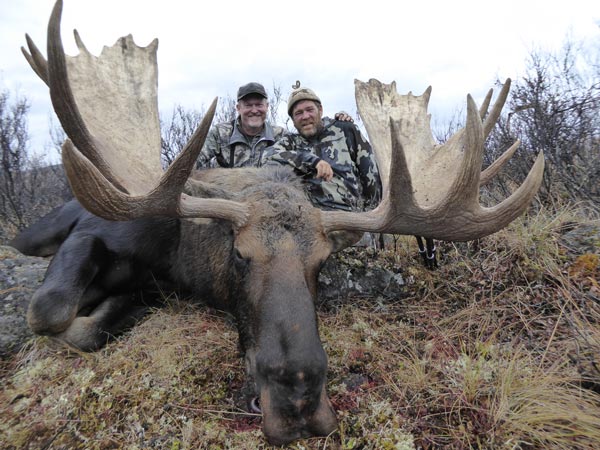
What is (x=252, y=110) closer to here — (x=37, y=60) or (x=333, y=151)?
(x=333, y=151)

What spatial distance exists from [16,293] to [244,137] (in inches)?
158

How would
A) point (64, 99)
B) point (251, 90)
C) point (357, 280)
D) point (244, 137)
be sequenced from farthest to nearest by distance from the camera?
point (244, 137), point (251, 90), point (357, 280), point (64, 99)

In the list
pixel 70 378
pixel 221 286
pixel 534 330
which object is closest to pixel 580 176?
pixel 534 330

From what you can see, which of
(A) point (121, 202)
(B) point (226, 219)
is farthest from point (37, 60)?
(B) point (226, 219)

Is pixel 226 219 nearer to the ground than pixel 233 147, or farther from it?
nearer to the ground

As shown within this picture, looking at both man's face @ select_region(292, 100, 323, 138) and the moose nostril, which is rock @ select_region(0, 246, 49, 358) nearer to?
the moose nostril

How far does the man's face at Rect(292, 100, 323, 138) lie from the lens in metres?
5.14

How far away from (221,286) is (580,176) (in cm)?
443

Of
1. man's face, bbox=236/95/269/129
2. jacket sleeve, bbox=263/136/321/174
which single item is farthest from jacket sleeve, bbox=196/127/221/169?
jacket sleeve, bbox=263/136/321/174

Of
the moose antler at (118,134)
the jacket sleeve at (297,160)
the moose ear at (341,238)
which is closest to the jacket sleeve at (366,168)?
the jacket sleeve at (297,160)

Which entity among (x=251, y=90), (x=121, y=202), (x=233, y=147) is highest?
(x=251, y=90)

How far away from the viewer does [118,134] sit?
3.26 metres

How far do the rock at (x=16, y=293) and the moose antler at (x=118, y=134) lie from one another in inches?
65.1

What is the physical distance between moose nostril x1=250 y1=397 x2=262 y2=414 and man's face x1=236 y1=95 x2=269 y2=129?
16.4ft
